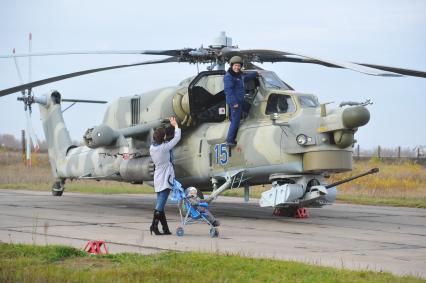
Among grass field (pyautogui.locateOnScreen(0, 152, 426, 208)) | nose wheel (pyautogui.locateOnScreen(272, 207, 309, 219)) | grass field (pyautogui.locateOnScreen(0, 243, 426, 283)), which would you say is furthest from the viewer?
grass field (pyautogui.locateOnScreen(0, 152, 426, 208))

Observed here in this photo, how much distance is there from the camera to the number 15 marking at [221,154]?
1761 cm

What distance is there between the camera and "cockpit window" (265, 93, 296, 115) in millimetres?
17016

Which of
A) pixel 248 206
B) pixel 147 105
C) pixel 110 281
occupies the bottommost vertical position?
pixel 248 206

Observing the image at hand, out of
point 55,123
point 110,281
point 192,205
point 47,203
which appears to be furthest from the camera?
point 55,123

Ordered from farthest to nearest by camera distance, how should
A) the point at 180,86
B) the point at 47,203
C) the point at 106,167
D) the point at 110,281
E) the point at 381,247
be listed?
the point at 47,203
the point at 106,167
the point at 180,86
the point at 381,247
the point at 110,281

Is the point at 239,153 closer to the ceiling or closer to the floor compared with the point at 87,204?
closer to the ceiling

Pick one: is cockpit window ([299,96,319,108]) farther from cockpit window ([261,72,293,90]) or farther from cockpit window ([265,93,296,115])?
cockpit window ([261,72,293,90])

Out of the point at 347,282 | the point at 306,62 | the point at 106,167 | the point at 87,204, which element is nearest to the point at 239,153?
the point at 306,62

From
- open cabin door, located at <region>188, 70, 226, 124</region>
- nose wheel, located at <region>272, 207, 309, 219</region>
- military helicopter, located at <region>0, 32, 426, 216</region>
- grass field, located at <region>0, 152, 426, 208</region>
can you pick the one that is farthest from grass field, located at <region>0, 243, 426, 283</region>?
grass field, located at <region>0, 152, 426, 208</region>

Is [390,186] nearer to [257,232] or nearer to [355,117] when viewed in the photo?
[355,117]

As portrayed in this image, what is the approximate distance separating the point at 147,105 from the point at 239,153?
344 centimetres

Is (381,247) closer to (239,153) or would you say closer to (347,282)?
(347,282)

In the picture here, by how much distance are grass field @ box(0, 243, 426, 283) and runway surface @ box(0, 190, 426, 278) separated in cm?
99

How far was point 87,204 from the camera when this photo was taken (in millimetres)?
22422
